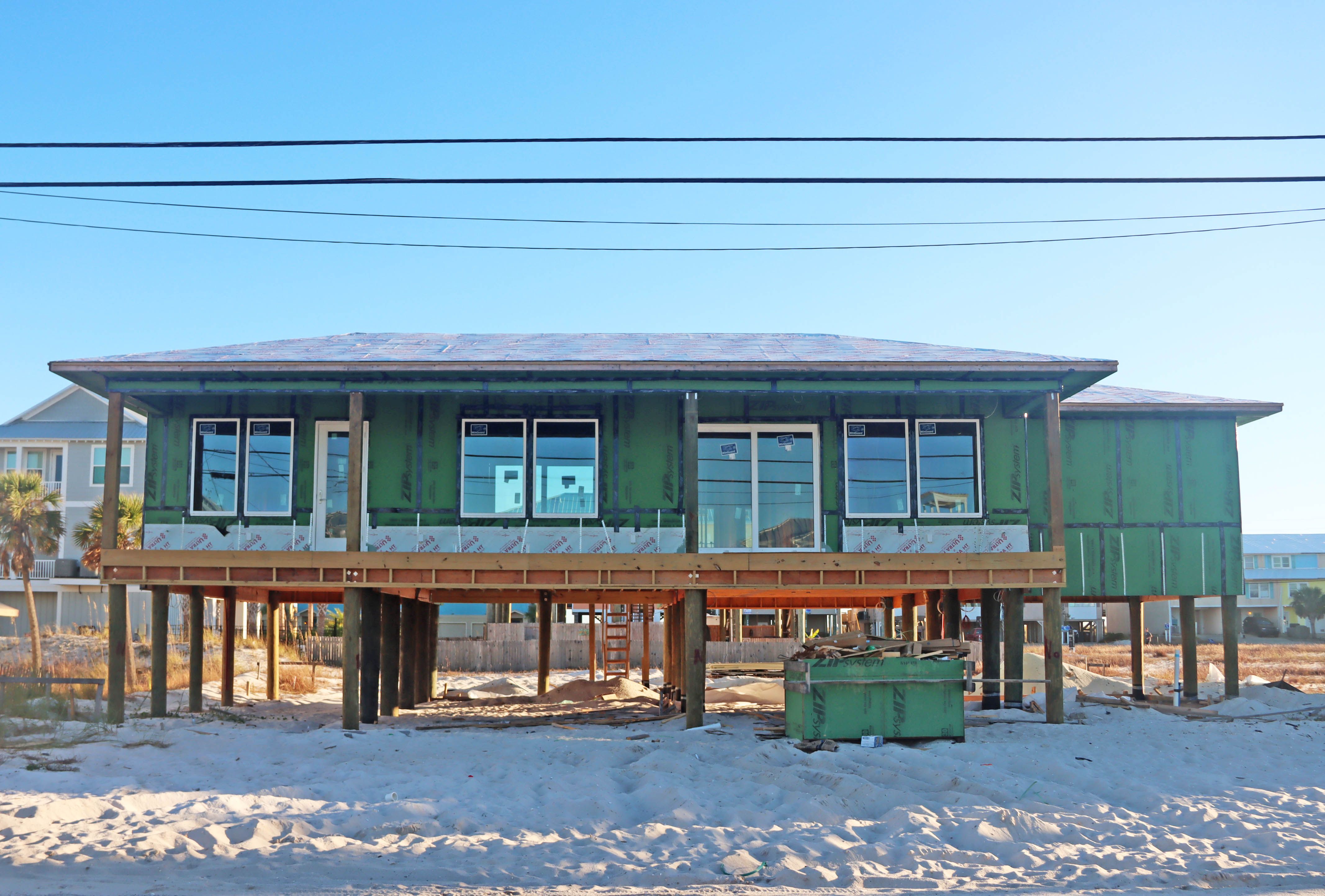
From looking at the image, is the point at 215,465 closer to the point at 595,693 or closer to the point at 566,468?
the point at 566,468

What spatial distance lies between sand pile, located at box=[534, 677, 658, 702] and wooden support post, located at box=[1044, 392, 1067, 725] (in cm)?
890

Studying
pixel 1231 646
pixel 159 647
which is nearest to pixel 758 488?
pixel 159 647

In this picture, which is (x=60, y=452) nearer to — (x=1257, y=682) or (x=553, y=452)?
(x=553, y=452)

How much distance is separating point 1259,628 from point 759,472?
56881 mm

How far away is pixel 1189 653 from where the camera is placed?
22859 mm

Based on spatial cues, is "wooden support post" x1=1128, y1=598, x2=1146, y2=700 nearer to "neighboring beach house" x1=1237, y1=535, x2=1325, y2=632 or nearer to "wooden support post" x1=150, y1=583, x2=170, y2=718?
"wooden support post" x1=150, y1=583, x2=170, y2=718

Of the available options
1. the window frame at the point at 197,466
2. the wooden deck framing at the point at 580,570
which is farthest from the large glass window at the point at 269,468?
the wooden deck framing at the point at 580,570

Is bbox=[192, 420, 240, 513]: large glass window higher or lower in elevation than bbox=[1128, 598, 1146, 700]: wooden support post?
higher

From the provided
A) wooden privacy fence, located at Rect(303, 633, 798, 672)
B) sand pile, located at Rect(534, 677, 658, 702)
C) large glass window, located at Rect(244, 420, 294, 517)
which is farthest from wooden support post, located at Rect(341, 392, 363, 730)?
wooden privacy fence, located at Rect(303, 633, 798, 672)

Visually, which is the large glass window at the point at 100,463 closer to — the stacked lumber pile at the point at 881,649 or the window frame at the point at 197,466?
the window frame at the point at 197,466

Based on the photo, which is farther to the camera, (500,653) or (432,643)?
(500,653)

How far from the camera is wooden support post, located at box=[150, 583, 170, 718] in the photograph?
57.9 feet

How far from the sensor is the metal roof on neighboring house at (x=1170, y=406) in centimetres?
1909

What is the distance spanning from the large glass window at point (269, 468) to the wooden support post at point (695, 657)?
677 cm
